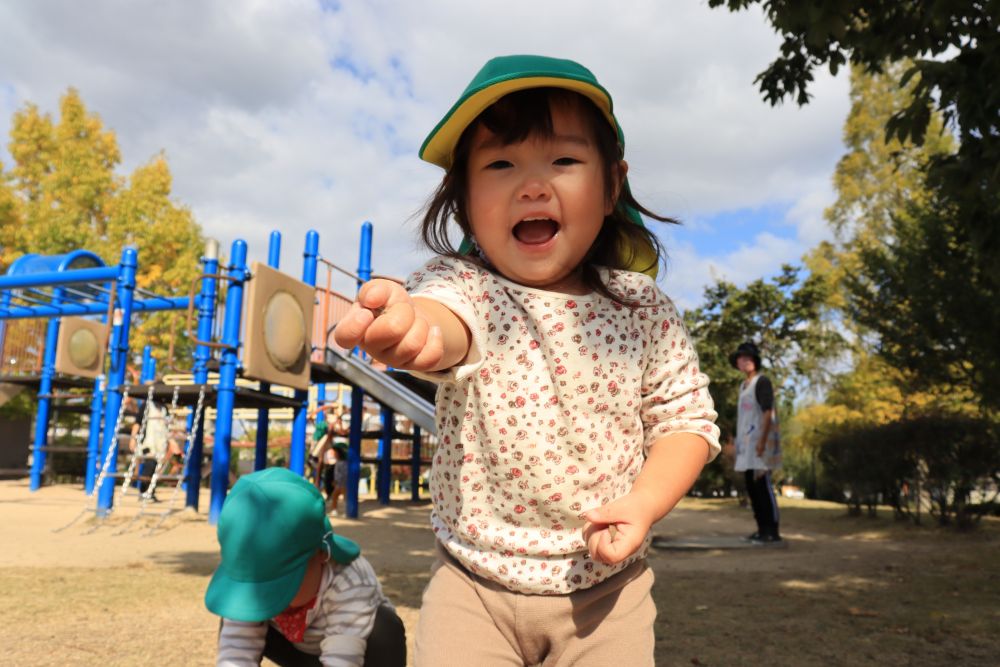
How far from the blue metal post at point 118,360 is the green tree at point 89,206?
33.1 feet

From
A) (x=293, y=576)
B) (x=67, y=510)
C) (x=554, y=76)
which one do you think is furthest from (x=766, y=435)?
(x=67, y=510)

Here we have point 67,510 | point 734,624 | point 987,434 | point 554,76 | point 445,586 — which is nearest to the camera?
point 554,76

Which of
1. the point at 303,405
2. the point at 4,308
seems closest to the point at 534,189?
the point at 303,405

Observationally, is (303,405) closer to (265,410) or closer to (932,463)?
(265,410)

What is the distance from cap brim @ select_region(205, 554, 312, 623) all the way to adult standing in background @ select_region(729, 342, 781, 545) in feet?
20.1

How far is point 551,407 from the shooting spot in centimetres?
154

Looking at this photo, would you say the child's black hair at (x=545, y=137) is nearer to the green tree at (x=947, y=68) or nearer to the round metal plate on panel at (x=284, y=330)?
the green tree at (x=947, y=68)

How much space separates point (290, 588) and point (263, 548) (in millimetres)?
135

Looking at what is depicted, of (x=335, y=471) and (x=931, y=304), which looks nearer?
(x=931, y=304)

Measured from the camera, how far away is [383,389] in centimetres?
968

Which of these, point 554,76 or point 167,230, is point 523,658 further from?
point 167,230

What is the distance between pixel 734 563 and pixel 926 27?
4.18 meters

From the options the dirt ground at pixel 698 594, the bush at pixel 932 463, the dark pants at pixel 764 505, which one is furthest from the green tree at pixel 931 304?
the dark pants at pixel 764 505

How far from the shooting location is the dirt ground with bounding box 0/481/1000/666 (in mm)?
3471
